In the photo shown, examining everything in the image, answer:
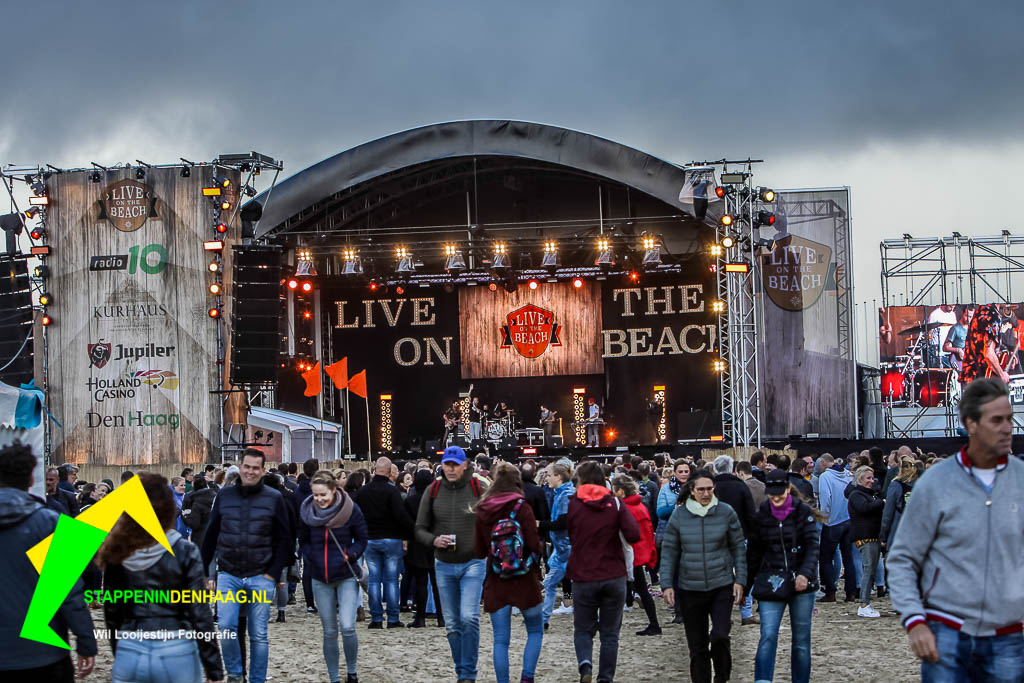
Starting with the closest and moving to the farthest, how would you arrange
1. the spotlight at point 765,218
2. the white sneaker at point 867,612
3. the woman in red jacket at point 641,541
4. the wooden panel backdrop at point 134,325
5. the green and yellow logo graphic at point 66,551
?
the green and yellow logo graphic at point 66,551, the woman in red jacket at point 641,541, the white sneaker at point 867,612, the spotlight at point 765,218, the wooden panel backdrop at point 134,325

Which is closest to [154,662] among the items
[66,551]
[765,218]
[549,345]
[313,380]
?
[66,551]

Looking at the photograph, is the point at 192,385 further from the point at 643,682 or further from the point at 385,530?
the point at 643,682

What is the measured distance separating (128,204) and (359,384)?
6944 mm

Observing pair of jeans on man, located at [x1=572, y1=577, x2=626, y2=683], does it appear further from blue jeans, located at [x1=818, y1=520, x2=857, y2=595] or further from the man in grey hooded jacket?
blue jeans, located at [x1=818, y1=520, x2=857, y2=595]

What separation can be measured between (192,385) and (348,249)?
4331 mm

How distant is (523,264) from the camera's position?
2769 centimetres

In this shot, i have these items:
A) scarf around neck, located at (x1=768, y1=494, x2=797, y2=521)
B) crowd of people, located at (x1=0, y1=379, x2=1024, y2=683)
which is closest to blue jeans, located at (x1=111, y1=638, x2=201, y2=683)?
crowd of people, located at (x1=0, y1=379, x2=1024, y2=683)

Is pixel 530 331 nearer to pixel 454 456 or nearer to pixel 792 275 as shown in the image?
pixel 792 275

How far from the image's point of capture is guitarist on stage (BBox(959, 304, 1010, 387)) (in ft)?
84.7

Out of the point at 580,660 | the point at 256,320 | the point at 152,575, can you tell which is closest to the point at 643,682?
the point at 580,660

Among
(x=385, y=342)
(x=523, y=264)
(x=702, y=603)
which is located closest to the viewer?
(x=702, y=603)

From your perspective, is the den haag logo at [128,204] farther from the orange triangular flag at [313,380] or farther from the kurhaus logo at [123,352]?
the orange triangular flag at [313,380]

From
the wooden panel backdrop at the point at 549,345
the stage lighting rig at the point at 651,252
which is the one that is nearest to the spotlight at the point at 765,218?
the stage lighting rig at the point at 651,252

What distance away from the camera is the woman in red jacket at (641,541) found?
29.8 feet
